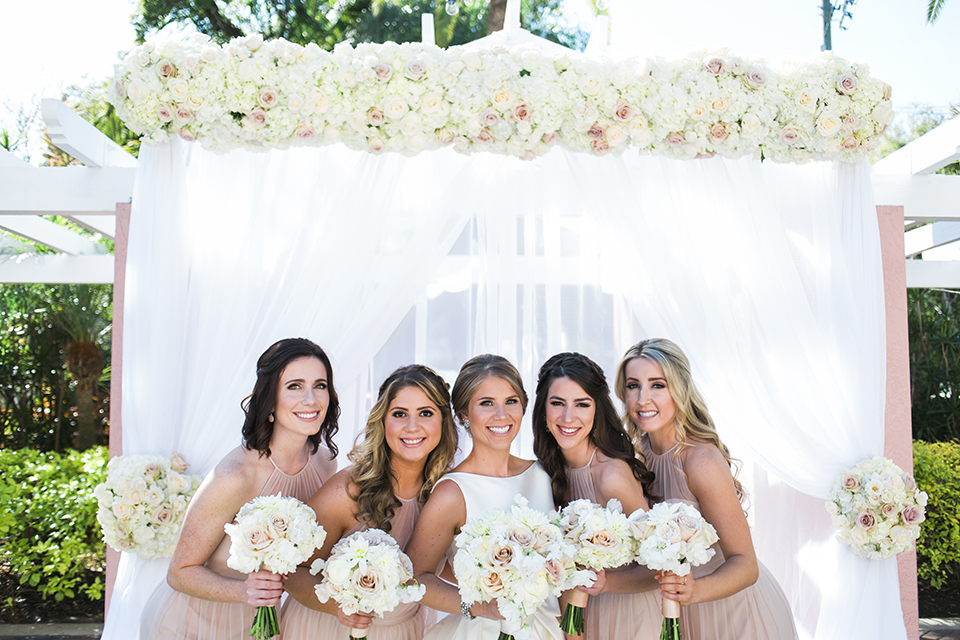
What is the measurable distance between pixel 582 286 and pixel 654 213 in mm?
589

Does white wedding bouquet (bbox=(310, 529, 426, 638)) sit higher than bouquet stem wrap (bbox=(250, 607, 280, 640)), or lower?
higher

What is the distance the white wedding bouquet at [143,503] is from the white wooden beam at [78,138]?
1.98 meters

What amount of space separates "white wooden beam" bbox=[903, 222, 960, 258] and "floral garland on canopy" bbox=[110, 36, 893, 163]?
2.93m

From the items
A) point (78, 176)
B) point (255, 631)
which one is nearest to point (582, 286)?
point (255, 631)

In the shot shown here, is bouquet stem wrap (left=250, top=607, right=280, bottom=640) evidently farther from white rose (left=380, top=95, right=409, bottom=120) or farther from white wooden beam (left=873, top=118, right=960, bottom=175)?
A: white wooden beam (left=873, top=118, right=960, bottom=175)

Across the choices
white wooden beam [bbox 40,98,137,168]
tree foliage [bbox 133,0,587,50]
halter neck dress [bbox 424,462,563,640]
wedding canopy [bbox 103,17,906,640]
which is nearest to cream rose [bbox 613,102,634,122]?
wedding canopy [bbox 103,17,906,640]

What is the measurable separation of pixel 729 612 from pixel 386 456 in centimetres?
174

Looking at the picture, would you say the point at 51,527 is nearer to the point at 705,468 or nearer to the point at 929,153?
the point at 705,468

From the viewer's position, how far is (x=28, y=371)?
33.4 feet

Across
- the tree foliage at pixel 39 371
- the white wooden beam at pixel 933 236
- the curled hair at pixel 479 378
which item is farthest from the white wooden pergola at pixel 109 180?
the tree foliage at pixel 39 371

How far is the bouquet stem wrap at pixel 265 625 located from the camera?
263 cm

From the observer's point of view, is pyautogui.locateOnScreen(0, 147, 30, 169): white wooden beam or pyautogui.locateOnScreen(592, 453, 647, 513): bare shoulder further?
pyautogui.locateOnScreen(0, 147, 30, 169): white wooden beam

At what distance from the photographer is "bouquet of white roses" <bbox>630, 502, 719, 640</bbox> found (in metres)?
2.62

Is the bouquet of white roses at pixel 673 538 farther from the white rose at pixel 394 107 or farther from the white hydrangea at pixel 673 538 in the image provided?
the white rose at pixel 394 107
